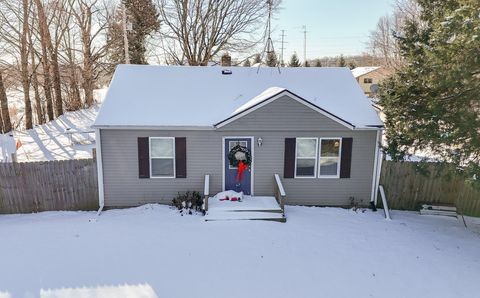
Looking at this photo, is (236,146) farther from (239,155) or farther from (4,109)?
(4,109)

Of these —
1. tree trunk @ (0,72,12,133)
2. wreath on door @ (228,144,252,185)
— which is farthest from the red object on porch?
tree trunk @ (0,72,12,133)

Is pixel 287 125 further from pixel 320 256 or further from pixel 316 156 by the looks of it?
pixel 320 256

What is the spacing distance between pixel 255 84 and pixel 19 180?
823 cm

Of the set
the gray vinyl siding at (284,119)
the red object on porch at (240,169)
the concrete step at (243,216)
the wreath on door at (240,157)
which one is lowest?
the concrete step at (243,216)

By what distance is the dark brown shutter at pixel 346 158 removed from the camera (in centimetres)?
1047

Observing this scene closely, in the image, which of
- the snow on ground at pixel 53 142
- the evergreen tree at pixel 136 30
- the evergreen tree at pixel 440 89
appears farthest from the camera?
the evergreen tree at pixel 136 30

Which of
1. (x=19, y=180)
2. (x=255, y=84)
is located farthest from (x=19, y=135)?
(x=255, y=84)

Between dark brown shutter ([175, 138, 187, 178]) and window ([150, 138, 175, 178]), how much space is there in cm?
15

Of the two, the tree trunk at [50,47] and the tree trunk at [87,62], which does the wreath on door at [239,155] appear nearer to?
the tree trunk at [50,47]

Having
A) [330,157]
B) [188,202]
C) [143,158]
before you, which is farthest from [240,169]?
[143,158]

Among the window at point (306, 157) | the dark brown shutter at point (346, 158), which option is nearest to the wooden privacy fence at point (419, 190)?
the dark brown shutter at point (346, 158)

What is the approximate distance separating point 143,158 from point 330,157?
6009 mm

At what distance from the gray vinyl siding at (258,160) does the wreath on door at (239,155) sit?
324 mm

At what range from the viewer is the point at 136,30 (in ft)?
91.4
